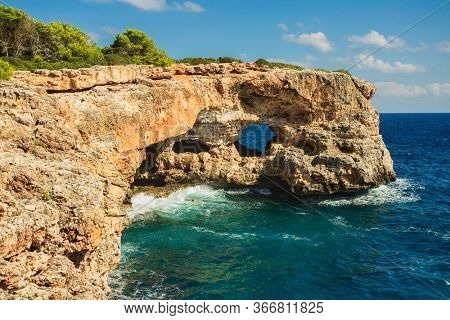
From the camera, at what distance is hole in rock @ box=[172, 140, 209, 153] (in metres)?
48.6

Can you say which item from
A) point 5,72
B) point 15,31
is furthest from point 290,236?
point 15,31

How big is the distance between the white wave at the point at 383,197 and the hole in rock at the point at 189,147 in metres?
15.0

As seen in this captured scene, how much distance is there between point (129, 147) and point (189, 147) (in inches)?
595

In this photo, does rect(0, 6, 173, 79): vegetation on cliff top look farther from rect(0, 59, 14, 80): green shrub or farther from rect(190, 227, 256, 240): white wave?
rect(190, 227, 256, 240): white wave

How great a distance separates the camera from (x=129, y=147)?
3447 cm

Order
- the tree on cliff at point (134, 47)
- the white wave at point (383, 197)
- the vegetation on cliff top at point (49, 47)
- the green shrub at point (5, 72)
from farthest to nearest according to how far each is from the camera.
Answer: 1. the tree on cliff at point (134, 47)
2. the white wave at point (383, 197)
3. the vegetation on cliff top at point (49, 47)
4. the green shrub at point (5, 72)

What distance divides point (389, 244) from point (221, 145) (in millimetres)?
22015

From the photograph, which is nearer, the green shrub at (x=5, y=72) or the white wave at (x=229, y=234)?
the green shrub at (x=5, y=72)

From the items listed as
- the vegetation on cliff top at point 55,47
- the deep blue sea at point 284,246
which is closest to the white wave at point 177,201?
the deep blue sea at point 284,246

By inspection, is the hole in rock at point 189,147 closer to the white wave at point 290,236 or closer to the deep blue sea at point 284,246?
the deep blue sea at point 284,246

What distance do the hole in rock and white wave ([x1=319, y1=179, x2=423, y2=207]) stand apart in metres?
15.0

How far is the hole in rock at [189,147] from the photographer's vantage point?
48625mm

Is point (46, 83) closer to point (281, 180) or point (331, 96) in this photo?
point (281, 180)


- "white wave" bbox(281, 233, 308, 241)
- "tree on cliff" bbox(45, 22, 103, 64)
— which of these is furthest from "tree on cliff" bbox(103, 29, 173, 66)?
"white wave" bbox(281, 233, 308, 241)
